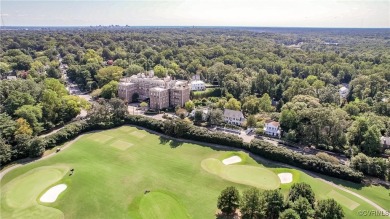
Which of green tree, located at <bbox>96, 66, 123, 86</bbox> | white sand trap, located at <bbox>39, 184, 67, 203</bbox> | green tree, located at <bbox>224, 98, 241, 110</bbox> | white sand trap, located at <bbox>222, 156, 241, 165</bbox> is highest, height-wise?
green tree, located at <bbox>96, 66, 123, 86</bbox>

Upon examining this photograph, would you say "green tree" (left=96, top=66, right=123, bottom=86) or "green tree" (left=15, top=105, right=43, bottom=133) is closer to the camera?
"green tree" (left=15, top=105, right=43, bottom=133)

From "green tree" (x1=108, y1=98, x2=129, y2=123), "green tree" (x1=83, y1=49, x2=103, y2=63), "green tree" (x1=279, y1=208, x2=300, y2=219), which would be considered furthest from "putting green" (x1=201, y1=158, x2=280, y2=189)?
"green tree" (x1=83, y1=49, x2=103, y2=63)

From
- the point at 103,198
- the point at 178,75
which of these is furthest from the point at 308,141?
the point at 178,75

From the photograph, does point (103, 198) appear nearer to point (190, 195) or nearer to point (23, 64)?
point (190, 195)

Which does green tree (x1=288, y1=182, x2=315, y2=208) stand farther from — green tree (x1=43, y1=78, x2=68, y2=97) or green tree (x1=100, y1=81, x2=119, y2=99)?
green tree (x1=43, y1=78, x2=68, y2=97)

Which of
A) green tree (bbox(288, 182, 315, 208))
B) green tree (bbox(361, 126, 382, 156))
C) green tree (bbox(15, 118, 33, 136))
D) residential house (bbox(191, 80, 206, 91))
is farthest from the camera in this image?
residential house (bbox(191, 80, 206, 91))

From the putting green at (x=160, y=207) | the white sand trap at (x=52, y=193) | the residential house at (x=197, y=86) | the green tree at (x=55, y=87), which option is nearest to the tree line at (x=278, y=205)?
the putting green at (x=160, y=207)
